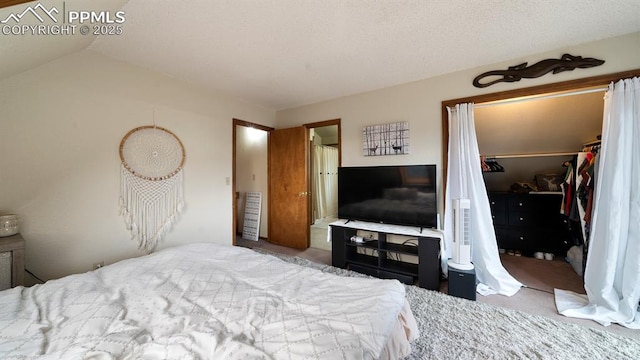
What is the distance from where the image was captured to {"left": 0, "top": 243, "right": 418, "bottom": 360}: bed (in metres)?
0.83

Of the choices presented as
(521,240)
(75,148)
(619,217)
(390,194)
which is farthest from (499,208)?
(75,148)

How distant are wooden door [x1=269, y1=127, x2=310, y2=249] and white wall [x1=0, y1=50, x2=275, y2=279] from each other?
4.79 feet

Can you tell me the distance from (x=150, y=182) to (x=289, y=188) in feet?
6.35

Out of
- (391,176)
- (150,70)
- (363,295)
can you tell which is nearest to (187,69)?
(150,70)

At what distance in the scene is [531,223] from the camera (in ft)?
11.2

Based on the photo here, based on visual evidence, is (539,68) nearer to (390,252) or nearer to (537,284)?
(537,284)

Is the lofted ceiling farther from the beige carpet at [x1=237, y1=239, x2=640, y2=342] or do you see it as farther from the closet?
the beige carpet at [x1=237, y1=239, x2=640, y2=342]

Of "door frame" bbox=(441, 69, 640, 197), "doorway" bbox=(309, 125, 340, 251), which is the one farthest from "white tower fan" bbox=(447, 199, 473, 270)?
"doorway" bbox=(309, 125, 340, 251)

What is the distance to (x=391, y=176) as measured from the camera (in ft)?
9.25

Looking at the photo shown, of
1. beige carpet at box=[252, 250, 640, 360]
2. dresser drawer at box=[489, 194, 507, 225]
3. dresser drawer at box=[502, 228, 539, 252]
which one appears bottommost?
beige carpet at box=[252, 250, 640, 360]

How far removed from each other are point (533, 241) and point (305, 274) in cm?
383

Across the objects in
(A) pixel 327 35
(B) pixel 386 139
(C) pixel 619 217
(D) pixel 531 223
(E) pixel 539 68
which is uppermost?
(A) pixel 327 35

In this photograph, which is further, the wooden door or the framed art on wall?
the wooden door

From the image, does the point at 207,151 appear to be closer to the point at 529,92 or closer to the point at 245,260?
the point at 245,260
